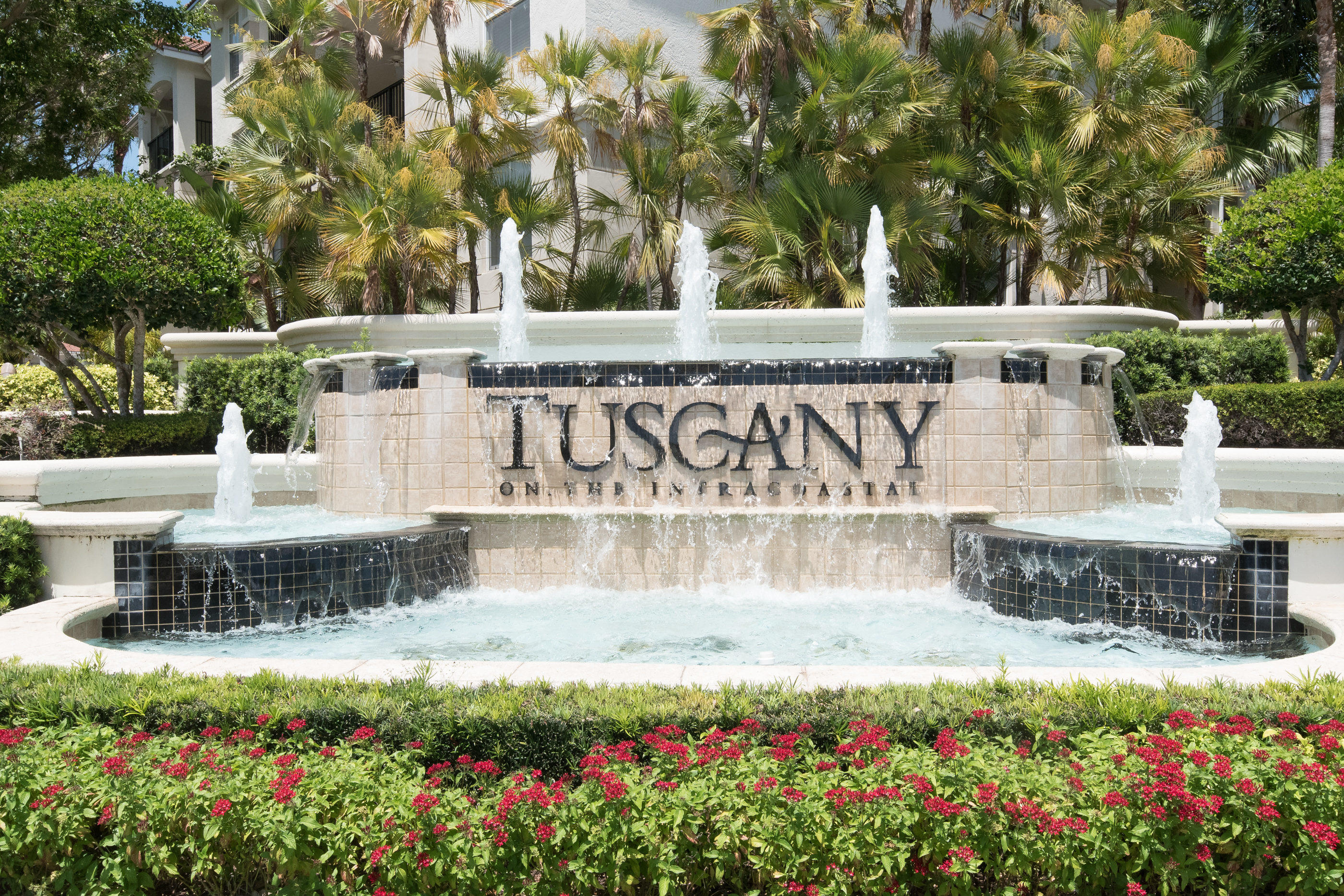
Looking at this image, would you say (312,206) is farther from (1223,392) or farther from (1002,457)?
(1223,392)

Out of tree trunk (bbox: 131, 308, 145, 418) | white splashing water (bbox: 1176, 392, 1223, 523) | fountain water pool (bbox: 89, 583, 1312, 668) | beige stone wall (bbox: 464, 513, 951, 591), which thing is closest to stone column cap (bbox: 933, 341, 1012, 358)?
beige stone wall (bbox: 464, 513, 951, 591)

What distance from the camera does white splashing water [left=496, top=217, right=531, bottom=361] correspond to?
1395cm

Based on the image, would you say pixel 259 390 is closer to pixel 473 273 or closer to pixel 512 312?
pixel 512 312

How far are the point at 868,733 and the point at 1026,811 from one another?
65cm

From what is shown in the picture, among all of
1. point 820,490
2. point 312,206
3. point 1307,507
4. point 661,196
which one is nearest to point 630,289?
point 661,196

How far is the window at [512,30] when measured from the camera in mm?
21859

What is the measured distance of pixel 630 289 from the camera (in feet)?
63.5

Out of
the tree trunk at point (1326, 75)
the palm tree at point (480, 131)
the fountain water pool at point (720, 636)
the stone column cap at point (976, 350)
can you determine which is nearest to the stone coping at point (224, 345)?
the palm tree at point (480, 131)

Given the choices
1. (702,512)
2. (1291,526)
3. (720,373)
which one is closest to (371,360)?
(720,373)

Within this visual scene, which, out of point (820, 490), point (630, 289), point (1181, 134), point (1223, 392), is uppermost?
point (1181, 134)

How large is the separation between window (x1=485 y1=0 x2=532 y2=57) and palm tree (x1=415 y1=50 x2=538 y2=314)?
11.7ft

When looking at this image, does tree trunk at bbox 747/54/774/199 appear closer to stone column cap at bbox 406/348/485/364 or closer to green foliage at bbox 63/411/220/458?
stone column cap at bbox 406/348/485/364

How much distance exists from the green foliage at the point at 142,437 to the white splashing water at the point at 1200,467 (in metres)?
13.1

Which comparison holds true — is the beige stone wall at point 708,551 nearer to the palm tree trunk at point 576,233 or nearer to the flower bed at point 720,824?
the flower bed at point 720,824
